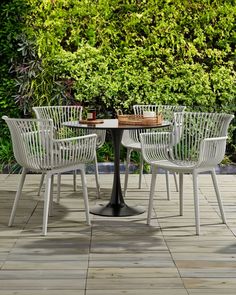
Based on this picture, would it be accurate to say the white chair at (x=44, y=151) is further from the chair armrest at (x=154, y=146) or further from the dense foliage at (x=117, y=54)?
the dense foliage at (x=117, y=54)

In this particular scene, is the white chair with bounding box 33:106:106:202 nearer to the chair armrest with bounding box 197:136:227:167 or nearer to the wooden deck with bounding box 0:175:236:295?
the wooden deck with bounding box 0:175:236:295

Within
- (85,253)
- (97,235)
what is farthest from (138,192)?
(85,253)

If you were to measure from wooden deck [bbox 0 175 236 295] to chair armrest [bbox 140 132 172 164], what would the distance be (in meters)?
0.47

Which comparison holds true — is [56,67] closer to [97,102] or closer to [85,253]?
[97,102]

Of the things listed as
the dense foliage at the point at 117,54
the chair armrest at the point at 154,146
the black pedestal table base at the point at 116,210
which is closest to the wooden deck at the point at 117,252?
the black pedestal table base at the point at 116,210

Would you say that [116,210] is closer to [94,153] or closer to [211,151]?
[94,153]

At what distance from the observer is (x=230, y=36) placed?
6918 millimetres

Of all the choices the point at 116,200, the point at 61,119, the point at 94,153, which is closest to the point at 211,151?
the point at 94,153

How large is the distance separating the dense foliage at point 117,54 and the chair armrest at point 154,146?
2.11 metres

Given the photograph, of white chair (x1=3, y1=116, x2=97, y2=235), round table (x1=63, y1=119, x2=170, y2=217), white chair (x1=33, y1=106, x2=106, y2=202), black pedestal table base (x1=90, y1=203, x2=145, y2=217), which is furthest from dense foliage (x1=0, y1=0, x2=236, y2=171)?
white chair (x1=3, y1=116, x2=97, y2=235)

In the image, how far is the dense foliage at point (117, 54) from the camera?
6.68 m

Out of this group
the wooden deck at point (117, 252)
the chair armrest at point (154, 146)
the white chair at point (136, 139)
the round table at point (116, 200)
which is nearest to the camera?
the wooden deck at point (117, 252)

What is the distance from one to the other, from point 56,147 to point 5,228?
2.32 ft

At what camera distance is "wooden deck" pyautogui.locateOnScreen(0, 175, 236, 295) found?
119 inches
